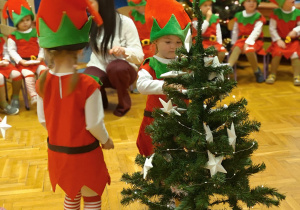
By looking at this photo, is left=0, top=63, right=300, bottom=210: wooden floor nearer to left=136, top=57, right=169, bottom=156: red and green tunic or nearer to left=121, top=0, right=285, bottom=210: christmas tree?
left=136, top=57, right=169, bottom=156: red and green tunic

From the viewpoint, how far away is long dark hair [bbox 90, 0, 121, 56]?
3.68 meters

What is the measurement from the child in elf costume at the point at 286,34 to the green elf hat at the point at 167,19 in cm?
301

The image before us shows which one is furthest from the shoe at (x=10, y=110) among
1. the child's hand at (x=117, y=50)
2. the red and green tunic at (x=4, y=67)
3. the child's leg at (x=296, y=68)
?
the child's leg at (x=296, y=68)

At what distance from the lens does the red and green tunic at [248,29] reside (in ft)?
15.8

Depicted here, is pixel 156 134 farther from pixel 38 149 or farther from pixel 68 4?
pixel 38 149

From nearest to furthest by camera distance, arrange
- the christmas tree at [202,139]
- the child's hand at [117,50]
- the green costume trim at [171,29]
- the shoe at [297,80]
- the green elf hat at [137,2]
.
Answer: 1. the christmas tree at [202,139]
2. the green costume trim at [171,29]
3. the child's hand at [117,50]
4. the green elf hat at [137,2]
5. the shoe at [297,80]

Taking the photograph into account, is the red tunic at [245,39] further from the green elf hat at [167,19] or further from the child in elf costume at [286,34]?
the green elf hat at [167,19]

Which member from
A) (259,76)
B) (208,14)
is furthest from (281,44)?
(208,14)

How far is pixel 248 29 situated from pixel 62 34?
3.55m

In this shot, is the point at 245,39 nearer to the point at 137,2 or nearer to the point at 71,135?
the point at 137,2

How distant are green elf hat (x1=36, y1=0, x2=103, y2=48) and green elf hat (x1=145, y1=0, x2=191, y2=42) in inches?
19.3

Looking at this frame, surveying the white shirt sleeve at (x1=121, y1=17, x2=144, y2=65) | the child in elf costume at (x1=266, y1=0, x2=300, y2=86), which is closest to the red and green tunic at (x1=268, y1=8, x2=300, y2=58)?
the child in elf costume at (x1=266, y1=0, x2=300, y2=86)

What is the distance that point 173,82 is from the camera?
1689 mm

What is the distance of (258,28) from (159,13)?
2.96 metres
